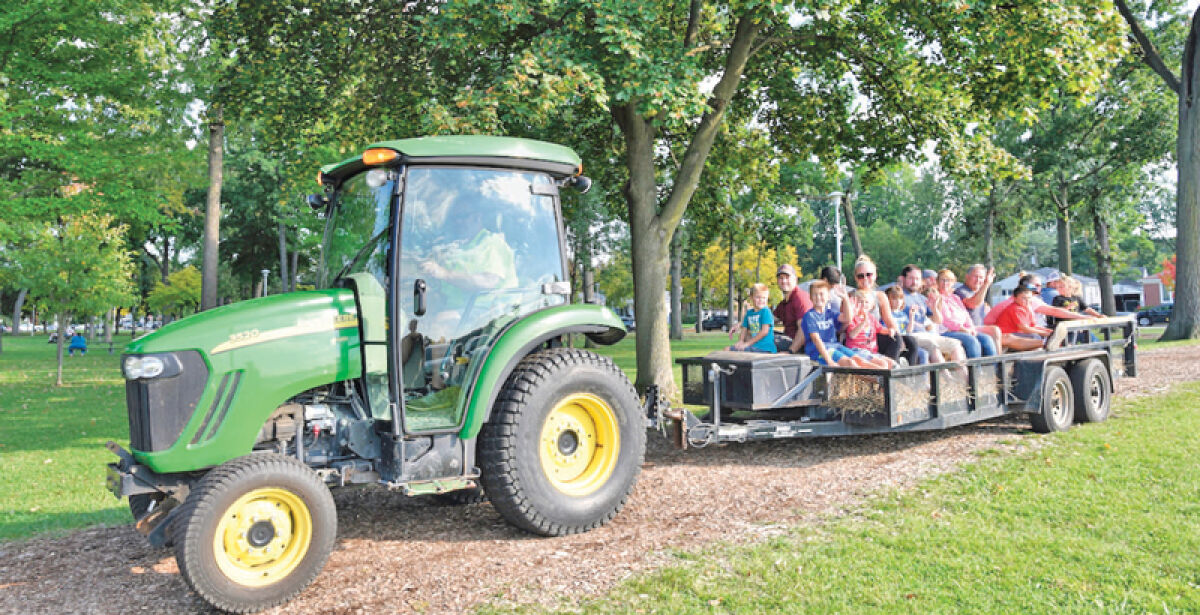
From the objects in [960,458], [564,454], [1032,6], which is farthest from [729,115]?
[564,454]

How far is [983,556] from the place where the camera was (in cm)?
450

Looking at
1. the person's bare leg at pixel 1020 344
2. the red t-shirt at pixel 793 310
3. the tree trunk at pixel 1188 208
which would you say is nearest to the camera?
the red t-shirt at pixel 793 310

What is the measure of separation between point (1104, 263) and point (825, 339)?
3102 centimetres

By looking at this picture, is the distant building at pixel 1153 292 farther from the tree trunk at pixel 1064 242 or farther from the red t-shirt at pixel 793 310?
the red t-shirt at pixel 793 310

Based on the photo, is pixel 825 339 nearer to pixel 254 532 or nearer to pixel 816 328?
pixel 816 328

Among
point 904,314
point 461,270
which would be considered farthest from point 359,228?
point 904,314

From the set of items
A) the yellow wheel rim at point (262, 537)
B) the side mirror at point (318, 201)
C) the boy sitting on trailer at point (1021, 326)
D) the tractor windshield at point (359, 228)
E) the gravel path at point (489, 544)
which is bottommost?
the gravel path at point (489, 544)

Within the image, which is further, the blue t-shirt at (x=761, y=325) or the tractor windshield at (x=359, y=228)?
the blue t-shirt at (x=761, y=325)

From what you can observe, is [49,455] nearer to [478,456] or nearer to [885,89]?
[478,456]

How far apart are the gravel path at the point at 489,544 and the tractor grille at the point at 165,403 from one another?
93 centimetres

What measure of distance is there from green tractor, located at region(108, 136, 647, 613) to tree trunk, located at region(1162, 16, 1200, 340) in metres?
20.6

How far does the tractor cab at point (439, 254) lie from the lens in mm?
4848

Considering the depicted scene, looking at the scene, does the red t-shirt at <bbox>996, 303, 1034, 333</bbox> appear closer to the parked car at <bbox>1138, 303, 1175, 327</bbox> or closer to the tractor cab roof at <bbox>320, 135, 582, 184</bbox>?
the tractor cab roof at <bbox>320, 135, 582, 184</bbox>

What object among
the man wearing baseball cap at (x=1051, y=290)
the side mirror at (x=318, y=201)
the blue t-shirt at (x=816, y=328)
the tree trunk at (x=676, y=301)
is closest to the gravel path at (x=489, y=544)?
the blue t-shirt at (x=816, y=328)
